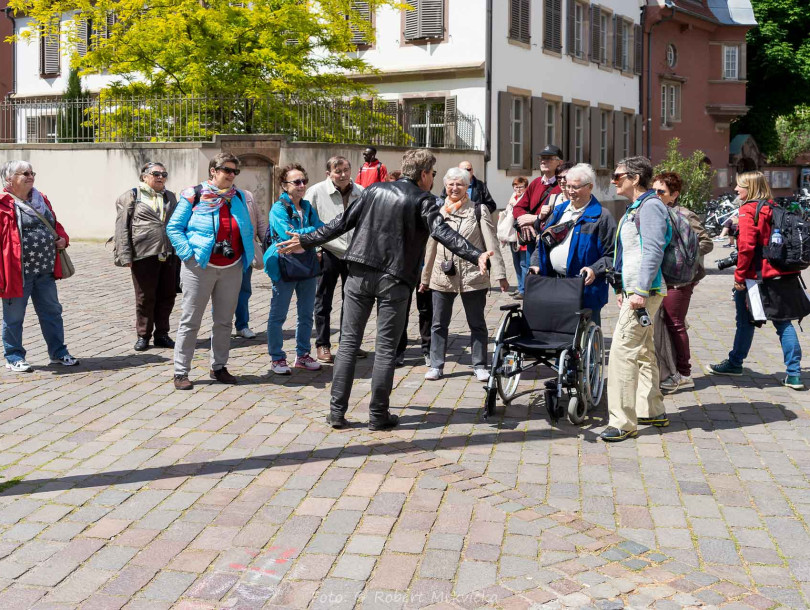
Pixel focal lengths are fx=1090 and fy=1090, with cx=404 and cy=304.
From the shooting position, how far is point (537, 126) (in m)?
29.2

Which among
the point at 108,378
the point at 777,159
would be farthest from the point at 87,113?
the point at 777,159

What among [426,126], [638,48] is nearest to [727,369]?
[426,126]

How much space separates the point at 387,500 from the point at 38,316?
4.70 m

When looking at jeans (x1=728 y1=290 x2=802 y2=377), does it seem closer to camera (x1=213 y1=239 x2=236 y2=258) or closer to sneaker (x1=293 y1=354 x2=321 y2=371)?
sneaker (x1=293 y1=354 x2=321 y2=371)

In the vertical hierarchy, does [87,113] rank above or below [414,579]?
above

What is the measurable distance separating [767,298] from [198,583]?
585 cm

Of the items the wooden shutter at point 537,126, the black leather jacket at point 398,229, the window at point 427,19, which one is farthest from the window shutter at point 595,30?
the black leather jacket at point 398,229

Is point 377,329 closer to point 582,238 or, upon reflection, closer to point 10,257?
point 582,238

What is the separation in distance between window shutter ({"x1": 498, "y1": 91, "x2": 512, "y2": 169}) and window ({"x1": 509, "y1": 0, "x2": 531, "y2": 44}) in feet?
5.28

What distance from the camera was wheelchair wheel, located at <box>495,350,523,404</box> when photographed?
24.5ft

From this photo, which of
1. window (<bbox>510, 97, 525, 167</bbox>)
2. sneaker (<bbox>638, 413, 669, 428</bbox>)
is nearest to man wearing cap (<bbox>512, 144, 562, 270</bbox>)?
sneaker (<bbox>638, 413, 669, 428</bbox>)

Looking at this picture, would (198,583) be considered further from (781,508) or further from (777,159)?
(777,159)

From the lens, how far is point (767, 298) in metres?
8.84

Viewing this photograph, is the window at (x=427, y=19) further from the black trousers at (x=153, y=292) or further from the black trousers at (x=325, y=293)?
the black trousers at (x=325, y=293)
